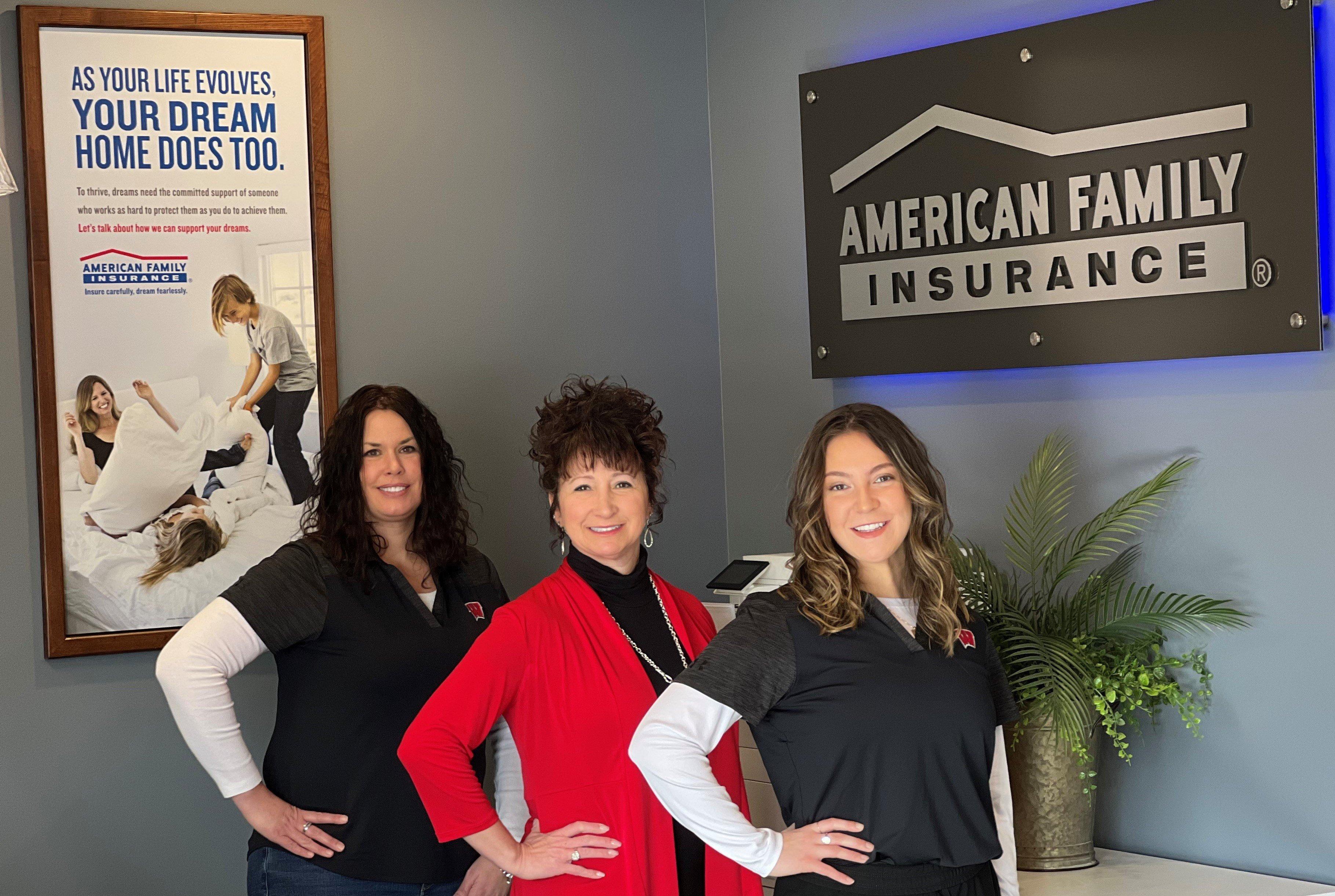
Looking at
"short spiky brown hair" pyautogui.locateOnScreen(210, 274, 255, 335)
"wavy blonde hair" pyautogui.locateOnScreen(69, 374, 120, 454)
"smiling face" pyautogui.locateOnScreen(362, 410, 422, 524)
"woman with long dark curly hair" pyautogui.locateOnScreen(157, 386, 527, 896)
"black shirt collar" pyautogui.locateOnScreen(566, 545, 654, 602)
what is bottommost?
"woman with long dark curly hair" pyautogui.locateOnScreen(157, 386, 527, 896)

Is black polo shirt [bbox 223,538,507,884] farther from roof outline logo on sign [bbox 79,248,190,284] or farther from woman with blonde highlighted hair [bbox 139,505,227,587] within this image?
roof outline logo on sign [bbox 79,248,190,284]

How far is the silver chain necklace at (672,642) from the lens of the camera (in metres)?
2.07

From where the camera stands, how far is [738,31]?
3309 mm

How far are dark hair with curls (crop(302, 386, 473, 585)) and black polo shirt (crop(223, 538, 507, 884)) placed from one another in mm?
53

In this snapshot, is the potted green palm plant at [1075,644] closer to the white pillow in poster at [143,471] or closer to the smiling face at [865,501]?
the smiling face at [865,501]

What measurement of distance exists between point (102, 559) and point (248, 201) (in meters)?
0.80

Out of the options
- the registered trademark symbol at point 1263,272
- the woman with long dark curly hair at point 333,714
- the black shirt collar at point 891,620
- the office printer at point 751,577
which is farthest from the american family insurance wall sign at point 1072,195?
the woman with long dark curly hair at point 333,714

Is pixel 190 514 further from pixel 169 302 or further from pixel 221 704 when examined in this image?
pixel 221 704

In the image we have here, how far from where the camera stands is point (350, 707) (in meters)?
2.32

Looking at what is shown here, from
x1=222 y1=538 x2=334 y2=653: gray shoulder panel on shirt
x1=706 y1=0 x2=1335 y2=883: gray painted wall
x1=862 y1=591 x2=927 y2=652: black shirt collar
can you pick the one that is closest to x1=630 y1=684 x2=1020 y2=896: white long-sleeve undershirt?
x1=862 y1=591 x2=927 y2=652: black shirt collar

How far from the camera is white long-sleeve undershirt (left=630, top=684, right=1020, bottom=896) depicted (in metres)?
1.81

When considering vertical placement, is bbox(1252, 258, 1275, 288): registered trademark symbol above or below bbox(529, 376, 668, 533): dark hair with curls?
above

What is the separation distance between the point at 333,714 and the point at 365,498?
0.39 m

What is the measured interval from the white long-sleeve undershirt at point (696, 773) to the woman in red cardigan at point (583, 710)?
177 millimetres
